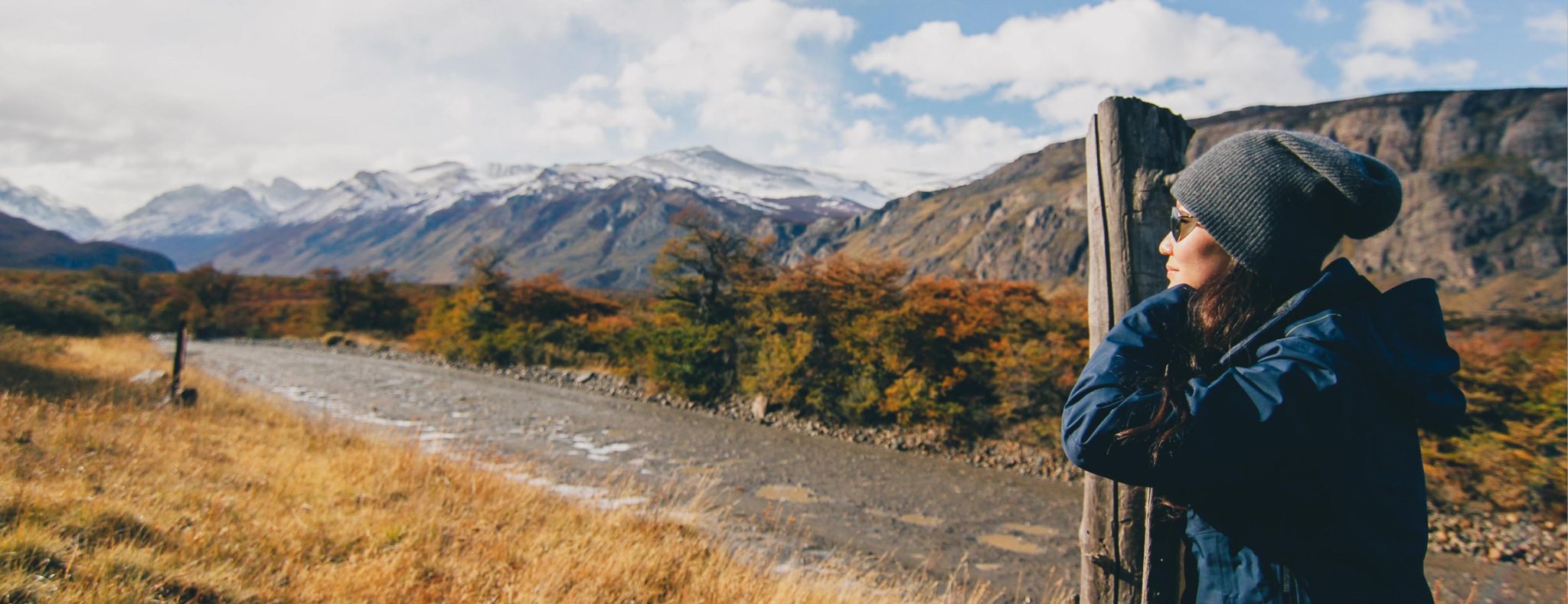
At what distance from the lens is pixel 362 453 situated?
7285mm

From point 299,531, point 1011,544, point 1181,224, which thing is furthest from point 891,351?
point 1181,224

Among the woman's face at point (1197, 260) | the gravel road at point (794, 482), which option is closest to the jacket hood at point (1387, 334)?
the woman's face at point (1197, 260)

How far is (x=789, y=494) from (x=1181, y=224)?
9.30 m

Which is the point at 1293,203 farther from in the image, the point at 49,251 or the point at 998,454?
the point at 49,251

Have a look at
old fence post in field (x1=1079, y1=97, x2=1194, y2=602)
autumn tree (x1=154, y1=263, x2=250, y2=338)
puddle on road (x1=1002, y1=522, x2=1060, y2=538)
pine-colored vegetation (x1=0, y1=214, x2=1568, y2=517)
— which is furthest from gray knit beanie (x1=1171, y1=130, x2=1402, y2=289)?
autumn tree (x1=154, y1=263, x2=250, y2=338)

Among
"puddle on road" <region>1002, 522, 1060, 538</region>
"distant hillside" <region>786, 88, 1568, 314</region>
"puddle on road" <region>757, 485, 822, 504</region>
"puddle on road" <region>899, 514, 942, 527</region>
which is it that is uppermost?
"distant hillside" <region>786, 88, 1568, 314</region>

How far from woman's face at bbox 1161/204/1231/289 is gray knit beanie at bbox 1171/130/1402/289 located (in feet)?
0.18

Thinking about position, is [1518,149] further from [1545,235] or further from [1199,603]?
[1199,603]

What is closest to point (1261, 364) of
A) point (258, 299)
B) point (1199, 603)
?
point (1199, 603)

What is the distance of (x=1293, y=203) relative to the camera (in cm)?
145

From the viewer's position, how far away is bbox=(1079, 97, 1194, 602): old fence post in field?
7.92 feet

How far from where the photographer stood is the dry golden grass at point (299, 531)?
336 cm

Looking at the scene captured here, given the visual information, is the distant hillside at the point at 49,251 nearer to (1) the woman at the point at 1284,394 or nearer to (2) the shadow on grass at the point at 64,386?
(2) the shadow on grass at the point at 64,386

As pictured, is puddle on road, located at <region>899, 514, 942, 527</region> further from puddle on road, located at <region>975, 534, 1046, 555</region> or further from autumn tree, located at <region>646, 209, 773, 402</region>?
autumn tree, located at <region>646, 209, 773, 402</region>
